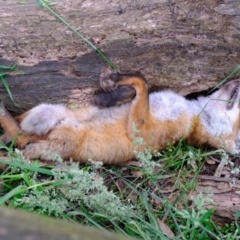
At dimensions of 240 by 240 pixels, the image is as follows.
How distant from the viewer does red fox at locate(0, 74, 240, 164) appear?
3988mm

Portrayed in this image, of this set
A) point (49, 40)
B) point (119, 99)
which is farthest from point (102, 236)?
point (119, 99)

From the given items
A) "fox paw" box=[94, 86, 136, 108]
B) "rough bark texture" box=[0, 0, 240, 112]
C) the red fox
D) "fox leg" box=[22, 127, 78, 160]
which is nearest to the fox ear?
the red fox

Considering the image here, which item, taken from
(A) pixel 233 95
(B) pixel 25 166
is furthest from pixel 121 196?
(A) pixel 233 95

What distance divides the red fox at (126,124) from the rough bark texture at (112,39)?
8.6 inches

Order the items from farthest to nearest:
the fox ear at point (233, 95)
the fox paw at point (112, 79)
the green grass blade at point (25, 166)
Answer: the fox ear at point (233, 95) < the fox paw at point (112, 79) < the green grass blade at point (25, 166)

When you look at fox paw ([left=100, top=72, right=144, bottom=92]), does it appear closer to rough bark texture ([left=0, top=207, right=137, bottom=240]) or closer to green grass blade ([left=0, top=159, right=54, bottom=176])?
green grass blade ([left=0, top=159, right=54, bottom=176])

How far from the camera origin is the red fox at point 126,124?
3.99m

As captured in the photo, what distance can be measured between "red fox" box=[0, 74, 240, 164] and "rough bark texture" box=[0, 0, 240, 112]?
0.22 metres

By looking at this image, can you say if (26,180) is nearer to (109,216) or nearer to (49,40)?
(109,216)

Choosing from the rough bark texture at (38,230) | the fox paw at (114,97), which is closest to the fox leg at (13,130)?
the fox paw at (114,97)

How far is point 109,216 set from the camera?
10.8 ft

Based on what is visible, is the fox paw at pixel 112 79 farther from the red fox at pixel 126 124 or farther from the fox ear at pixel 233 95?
the fox ear at pixel 233 95

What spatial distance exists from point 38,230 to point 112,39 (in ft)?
10.2

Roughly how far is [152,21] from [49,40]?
0.93 m
